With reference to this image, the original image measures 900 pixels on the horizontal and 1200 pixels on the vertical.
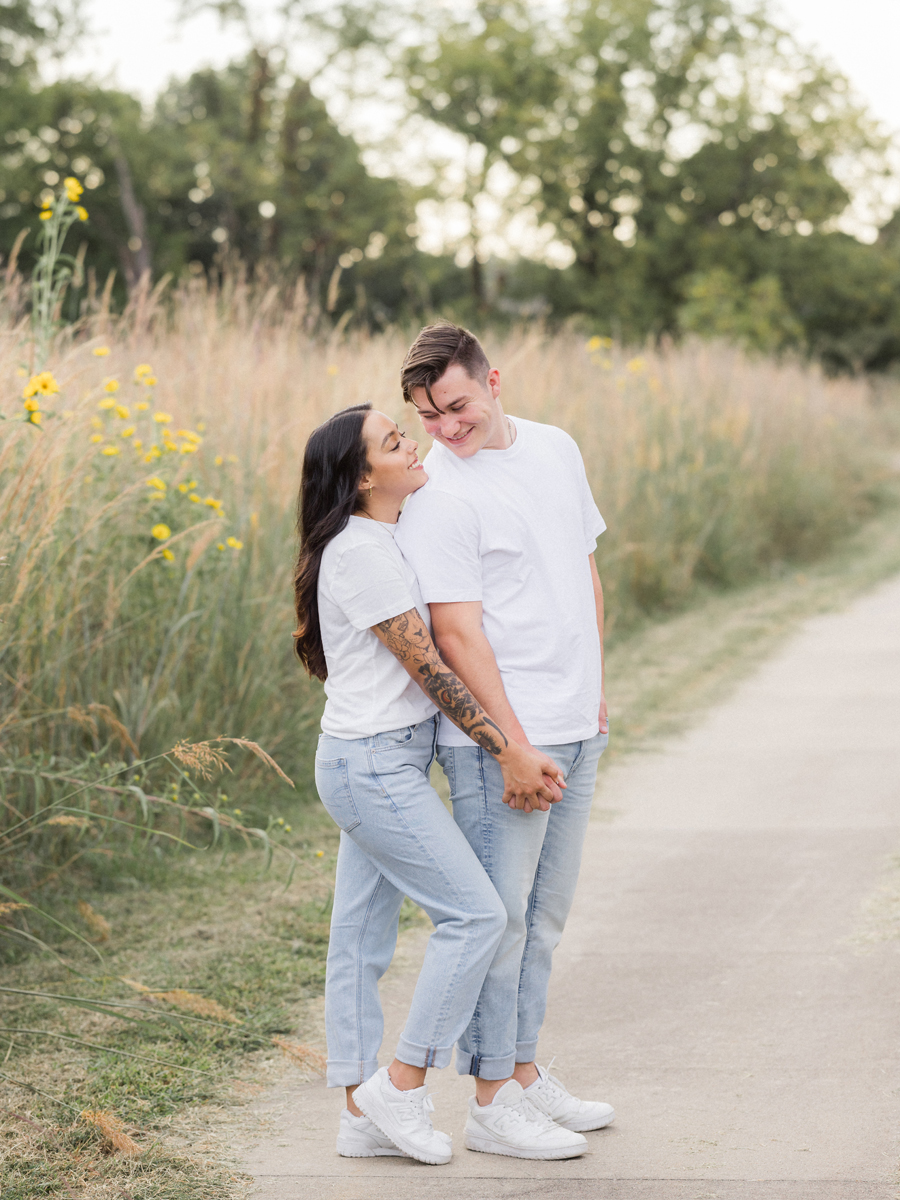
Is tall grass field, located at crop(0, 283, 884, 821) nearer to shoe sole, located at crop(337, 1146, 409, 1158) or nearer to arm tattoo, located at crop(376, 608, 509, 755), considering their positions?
arm tattoo, located at crop(376, 608, 509, 755)

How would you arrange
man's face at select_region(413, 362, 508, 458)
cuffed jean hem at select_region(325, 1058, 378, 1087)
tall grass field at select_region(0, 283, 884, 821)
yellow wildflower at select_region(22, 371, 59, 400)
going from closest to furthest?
1. man's face at select_region(413, 362, 508, 458)
2. cuffed jean hem at select_region(325, 1058, 378, 1087)
3. yellow wildflower at select_region(22, 371, 59, 400)
4. tall grass field at select_region(0, 283, 884, 821)

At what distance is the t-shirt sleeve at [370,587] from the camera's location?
2.52m

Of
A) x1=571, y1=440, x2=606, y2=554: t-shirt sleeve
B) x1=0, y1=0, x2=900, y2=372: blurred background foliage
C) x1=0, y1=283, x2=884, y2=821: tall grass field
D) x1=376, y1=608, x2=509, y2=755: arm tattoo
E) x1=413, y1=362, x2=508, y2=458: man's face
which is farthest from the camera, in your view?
x1=0, y1=0, x2=900, y2=372: blurred background foliage

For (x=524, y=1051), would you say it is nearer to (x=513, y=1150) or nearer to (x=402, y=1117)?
(x=513, y=1150)

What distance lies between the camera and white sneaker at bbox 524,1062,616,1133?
2787 mm

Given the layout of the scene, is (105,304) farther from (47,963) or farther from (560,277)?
(560,277)

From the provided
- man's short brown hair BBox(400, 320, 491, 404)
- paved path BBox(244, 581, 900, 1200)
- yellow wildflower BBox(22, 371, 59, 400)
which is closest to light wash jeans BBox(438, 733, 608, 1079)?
paved path BBox(244, 581, 900, 1200)

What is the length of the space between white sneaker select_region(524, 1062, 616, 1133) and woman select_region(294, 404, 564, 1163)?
0.76 ft

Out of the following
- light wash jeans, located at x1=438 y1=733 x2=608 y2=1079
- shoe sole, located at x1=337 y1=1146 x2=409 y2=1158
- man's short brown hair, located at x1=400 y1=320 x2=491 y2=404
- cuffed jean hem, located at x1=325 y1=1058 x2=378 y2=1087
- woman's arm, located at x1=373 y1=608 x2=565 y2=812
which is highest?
man's short brown hair, located at x1=400 y1=320 x2=491 y2=404

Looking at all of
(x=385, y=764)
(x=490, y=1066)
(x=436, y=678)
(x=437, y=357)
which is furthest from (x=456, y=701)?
(x=490, y=1066)

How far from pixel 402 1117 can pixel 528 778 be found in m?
0.76

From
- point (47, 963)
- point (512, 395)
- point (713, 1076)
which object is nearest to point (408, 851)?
point (713, 1076)

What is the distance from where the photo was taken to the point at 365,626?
99.7 inches

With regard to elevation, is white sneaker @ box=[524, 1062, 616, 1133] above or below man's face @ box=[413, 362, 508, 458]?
below
